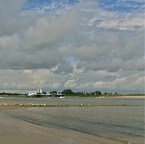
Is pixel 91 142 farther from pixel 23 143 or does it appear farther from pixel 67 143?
pixel 23 143

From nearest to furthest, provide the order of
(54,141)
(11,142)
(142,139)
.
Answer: (11,142)
(54,141)
(142,139)

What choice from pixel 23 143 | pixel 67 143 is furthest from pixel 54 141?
pixel 23 143

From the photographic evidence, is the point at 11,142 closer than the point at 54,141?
Yes

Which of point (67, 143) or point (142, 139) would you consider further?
point (142, 139)

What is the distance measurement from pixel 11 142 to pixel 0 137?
256cm

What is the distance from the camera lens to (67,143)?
24.0m

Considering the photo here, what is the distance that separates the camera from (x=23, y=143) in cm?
2294

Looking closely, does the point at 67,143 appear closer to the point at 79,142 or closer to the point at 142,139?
the point at 79,142

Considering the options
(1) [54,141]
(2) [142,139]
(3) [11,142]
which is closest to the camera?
(3) [11,142]

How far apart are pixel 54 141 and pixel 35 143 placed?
2.21m

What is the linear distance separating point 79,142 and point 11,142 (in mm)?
5231

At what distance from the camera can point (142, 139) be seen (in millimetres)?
29391

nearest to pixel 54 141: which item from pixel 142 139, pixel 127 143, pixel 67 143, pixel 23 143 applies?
pixel 67 143

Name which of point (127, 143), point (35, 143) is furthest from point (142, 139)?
point (35, 143)
